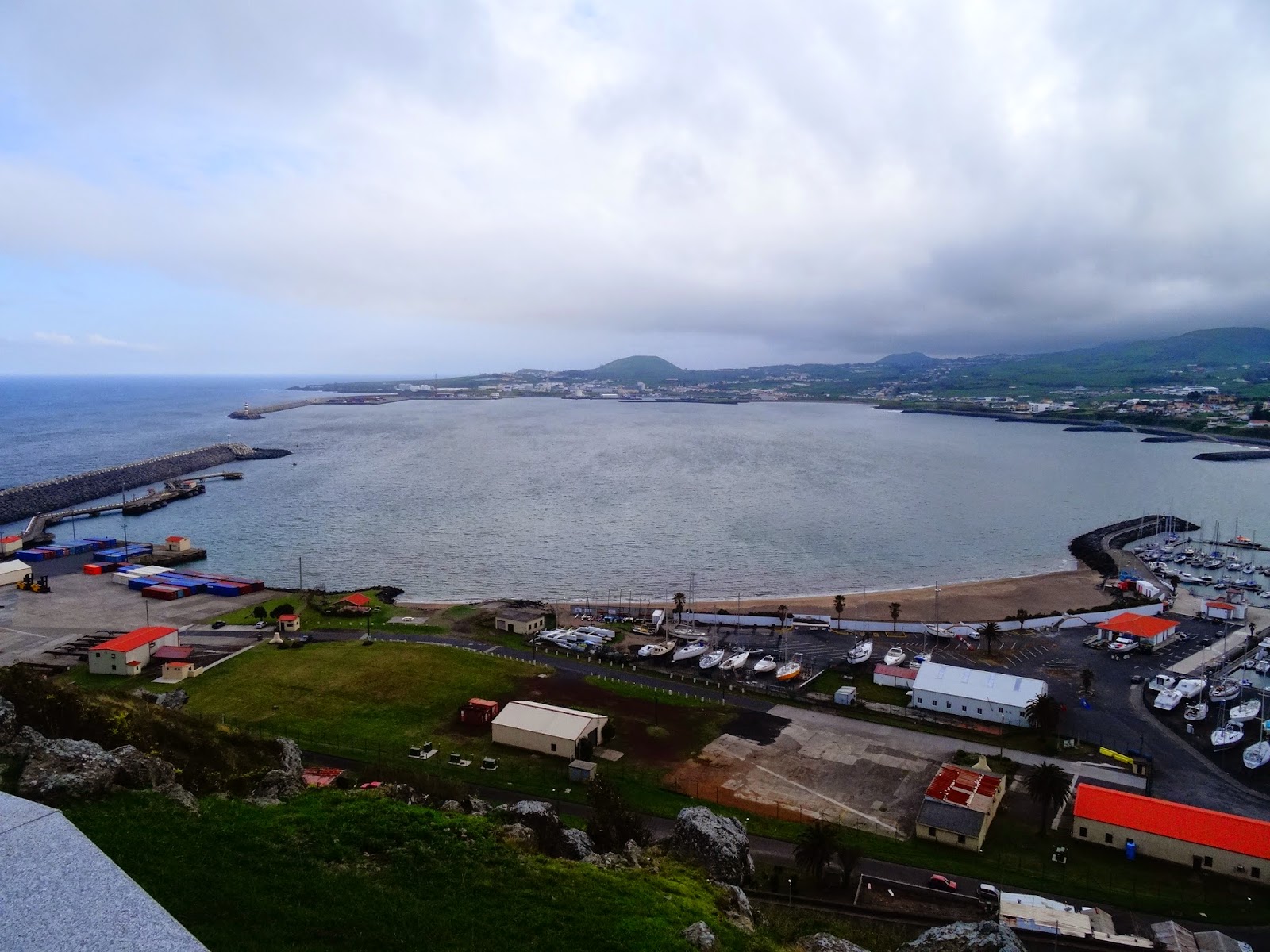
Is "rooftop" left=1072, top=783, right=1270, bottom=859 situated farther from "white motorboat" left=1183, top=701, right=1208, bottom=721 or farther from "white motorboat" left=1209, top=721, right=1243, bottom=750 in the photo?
"white motorboat" left=1183, top=701, right=1208, bottom=721

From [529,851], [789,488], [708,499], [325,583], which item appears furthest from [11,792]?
[789,488]

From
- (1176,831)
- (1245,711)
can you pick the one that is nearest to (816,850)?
(1176,831)

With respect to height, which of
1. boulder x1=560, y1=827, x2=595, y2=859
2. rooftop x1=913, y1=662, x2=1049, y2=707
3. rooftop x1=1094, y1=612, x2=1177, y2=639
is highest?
boulder x1=560, y1=827, x2=595, y2=859

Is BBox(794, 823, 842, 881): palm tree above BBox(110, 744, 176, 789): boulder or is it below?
below

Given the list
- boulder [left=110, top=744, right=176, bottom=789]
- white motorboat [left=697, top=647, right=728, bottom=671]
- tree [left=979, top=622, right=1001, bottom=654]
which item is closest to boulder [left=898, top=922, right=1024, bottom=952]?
boulder [left=110, top=744, right=176, bottom=789]

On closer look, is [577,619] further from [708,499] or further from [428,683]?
[708,499]

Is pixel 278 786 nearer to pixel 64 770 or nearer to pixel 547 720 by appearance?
pixel 64 770
